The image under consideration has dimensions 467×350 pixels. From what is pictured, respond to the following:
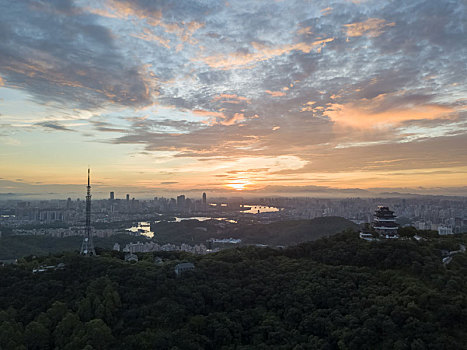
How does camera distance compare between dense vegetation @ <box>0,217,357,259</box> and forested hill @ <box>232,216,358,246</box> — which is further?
forested hill @ <box>232,216,358,246</box>

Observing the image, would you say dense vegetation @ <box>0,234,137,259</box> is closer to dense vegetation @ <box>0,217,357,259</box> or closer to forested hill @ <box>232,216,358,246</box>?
dense vegetation @ <box>0,217,357,259</box>

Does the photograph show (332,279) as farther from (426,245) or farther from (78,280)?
(78,280)

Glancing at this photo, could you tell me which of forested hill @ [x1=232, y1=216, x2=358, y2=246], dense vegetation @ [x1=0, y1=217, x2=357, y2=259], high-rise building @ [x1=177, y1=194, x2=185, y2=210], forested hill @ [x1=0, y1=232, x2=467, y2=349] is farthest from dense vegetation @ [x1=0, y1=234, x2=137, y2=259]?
high-rise building @ [x1=177, y1=194, x2=185, y2=210]

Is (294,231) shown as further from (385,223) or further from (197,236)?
(385,223)

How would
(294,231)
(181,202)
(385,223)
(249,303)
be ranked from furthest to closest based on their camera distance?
(181,202), (294,231), (385,223), (249,303)

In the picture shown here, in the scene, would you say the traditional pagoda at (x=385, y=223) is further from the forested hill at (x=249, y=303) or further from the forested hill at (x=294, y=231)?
the forested hill at (x=294, y=231)

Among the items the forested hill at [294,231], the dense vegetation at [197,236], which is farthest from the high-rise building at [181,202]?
the forested hill at [294,231]

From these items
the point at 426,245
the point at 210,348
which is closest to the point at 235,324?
the point at 210,348

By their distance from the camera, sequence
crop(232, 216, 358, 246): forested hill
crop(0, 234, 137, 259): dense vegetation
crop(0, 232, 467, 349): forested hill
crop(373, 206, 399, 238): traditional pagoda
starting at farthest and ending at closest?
crop(232, 216, 358, 246): forested hill
crop(0, 234, 137, 259): dense vegetation
crop(373, 206, 399, 238): traditional pagoda
crop(0, 232, 467, 349): forested hill

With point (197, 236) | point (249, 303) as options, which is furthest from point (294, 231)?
point (249, 303)
